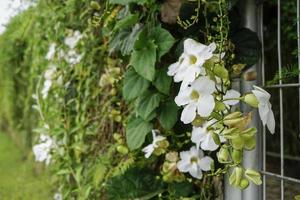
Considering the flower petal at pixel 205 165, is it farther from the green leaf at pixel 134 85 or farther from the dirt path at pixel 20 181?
the dirt path at pixel 20 181

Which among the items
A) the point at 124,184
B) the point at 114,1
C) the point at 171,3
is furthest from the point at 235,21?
the point at 124,184

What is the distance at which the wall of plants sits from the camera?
1047 mm

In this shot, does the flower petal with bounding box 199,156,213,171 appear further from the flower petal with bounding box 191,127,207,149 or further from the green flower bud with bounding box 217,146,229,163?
the green flower bud with bounding box 217,146,229,163

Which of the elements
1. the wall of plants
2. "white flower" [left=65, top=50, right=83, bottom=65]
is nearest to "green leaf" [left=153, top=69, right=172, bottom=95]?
the wall of plants

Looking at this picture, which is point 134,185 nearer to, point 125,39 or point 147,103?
point 147,103

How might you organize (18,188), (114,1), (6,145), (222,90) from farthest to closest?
1. (6,145)
2. (18,188)
3. (114,1)
4. (222,90)

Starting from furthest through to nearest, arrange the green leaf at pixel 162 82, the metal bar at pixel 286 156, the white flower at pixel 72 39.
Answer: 1. the metal bar at pixel 286 156
2. the white flower at pixel 72 39
3. the green leaf at pixel 162 82

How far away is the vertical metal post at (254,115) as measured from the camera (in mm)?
1407

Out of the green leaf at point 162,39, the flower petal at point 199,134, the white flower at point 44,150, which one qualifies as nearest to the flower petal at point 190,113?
the flower petal at point 199,134

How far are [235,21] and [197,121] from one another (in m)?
0.44

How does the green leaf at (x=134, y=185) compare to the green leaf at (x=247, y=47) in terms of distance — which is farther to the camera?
the green leaf at (x=134, y=185)

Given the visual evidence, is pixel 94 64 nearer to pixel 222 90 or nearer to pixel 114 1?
pixel 114 1

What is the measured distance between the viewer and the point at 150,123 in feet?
4.73

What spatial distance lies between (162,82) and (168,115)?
11cm
